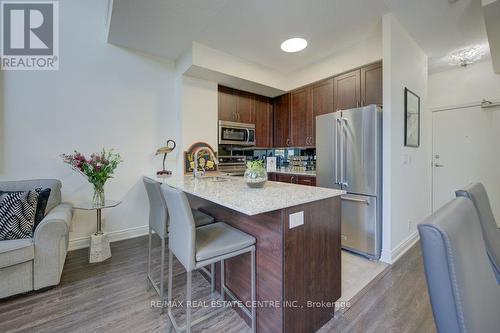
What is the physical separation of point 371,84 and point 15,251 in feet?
13.7

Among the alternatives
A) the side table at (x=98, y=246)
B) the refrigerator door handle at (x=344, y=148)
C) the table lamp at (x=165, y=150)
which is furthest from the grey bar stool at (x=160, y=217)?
the refrigerator door handle at (x=344, y=148)

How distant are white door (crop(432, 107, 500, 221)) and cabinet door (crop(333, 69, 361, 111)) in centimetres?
A: 212

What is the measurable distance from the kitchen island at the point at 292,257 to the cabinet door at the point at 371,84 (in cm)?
200

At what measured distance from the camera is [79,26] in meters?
2.82

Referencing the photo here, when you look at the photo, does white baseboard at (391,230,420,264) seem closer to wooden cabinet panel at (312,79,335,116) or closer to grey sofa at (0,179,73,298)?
wooden cabinet panel at (312,79,335,116)

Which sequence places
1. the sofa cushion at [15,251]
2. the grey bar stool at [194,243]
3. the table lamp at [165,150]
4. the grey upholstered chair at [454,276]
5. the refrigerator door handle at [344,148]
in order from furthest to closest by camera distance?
the table lamp at [165,150], the refrigerator door handle at [344,148], the sofa cushion at [15,251], the grey bar stool at [194,243], the grey upholstered chair at [454,276]

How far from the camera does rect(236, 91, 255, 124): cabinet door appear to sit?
4.06m

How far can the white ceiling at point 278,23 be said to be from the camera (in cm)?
227

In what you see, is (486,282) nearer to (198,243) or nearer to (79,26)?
(198,243)

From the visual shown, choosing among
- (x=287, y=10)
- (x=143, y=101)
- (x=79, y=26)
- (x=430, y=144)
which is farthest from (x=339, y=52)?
(x=79, y=26)

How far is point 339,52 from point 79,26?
3608mm

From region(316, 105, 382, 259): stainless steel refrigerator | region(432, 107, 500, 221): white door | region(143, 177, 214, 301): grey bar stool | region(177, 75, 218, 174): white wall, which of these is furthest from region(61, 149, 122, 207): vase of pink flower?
region(432, 107, 500, 221): white door

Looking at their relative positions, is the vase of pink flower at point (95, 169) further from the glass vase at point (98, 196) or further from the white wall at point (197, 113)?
the white wall at point (197, 113)

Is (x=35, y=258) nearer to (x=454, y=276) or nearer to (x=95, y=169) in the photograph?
(x=95, y=169)
